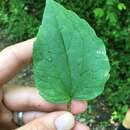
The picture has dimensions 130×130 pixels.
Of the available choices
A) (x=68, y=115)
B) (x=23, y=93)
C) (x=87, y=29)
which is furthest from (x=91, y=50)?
(x=23, y=93)

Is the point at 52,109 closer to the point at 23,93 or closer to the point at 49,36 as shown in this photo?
the point at 23,93

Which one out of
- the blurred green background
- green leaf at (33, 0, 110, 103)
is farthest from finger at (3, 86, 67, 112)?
the blurred green background

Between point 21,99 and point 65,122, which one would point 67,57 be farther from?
point 21,99

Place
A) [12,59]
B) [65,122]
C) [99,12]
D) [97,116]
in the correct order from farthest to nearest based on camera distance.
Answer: [99,12] → [97,116] → [12,59] → [65,122]

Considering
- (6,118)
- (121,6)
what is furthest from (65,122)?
(121,6)

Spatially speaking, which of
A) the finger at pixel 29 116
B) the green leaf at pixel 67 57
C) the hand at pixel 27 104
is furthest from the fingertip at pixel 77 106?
the finger at pixel 29 116

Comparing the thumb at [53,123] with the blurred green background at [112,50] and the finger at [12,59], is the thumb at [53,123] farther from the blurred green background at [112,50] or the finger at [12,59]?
the blurred green background at [112,50]

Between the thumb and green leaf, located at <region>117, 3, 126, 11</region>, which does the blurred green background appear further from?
the thumb
